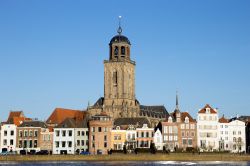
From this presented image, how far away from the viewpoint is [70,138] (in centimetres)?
13388

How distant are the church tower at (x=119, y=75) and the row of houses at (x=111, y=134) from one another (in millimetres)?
19925

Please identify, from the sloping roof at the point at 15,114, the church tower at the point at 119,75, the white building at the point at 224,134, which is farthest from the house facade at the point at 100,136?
the white building at the point at 224,134

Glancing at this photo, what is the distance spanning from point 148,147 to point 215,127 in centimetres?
1789

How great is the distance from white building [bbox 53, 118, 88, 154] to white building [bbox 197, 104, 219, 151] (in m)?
27.9

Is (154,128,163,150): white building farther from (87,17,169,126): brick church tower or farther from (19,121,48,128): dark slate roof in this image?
(19,121,48,128): dark slate roof

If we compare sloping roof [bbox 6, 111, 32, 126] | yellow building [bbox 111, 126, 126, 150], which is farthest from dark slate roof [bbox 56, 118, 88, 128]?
sloping roof [bbox 6, 111, 32, 126]

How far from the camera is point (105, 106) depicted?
15788 centimetres

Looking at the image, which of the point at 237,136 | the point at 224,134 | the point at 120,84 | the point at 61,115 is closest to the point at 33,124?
the point at 61,115

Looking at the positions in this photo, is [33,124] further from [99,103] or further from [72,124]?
[99,103]

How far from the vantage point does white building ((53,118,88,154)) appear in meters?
134

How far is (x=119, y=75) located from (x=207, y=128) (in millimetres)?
35266

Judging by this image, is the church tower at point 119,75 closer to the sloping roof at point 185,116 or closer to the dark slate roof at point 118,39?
the dark slate roof at point 118,39

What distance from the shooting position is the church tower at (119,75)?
159750 millimetres

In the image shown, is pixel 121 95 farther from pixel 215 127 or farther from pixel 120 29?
pixel 215 127
